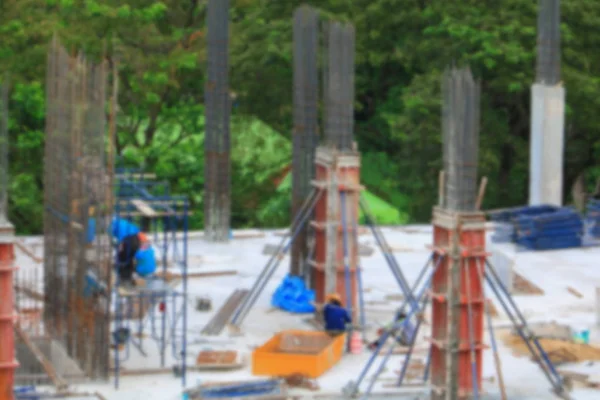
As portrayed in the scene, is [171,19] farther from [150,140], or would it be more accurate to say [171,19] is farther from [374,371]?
[374,371]

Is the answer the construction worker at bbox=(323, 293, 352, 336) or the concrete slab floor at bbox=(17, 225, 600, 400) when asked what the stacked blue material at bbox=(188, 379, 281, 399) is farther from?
the construction worker at bbox=(323, 293, 352, 336)

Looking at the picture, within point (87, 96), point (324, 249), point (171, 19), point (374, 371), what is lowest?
point (374, 371)

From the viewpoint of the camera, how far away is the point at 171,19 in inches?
2044

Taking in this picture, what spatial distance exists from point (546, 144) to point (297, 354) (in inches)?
743

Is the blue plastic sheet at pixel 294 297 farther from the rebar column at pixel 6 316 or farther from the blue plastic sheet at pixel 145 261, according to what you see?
the rebar column at pixel 6 316

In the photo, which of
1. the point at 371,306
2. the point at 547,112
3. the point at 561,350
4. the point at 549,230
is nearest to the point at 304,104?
the point at 371,306

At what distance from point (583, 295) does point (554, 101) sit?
10654 millimetres

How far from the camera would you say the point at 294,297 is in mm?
32031

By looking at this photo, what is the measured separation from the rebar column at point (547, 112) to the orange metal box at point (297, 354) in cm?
1690

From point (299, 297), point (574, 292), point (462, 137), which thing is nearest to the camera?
point (462, 137)

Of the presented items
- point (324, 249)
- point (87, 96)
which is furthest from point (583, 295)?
point (87, 96)

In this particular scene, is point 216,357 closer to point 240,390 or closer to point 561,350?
point 240,390

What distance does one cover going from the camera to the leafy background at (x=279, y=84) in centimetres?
4681

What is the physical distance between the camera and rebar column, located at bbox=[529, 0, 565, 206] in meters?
43.3
